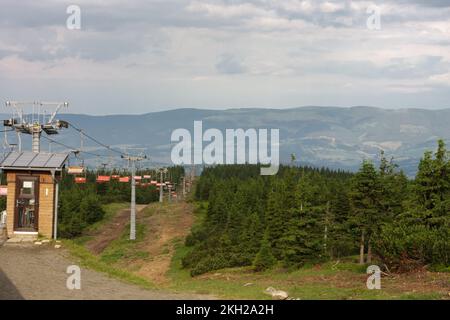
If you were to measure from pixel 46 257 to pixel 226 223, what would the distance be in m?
45.6

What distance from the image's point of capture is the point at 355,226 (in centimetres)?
4888

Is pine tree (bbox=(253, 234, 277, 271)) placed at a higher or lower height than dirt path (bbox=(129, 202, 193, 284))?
higher

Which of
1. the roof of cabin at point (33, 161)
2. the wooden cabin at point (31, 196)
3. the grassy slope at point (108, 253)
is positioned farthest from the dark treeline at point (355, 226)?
the roof of cabin at point (33, 161)

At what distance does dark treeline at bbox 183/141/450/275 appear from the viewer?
2616 centimetres

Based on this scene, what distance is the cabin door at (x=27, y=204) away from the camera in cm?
3180

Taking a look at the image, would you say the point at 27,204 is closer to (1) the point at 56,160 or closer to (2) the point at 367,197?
(1) the point at 56,160

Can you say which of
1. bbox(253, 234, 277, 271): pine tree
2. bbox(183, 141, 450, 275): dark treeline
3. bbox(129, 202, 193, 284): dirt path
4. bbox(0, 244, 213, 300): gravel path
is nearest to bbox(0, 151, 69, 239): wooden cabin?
bbox(0, 244, 213, 300): gravel path

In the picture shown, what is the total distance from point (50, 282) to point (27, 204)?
1130 centimetres

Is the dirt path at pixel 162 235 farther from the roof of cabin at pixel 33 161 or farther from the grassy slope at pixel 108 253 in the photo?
the roof of cabin at pixel 33 161

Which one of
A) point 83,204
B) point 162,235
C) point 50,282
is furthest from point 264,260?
point 83,204

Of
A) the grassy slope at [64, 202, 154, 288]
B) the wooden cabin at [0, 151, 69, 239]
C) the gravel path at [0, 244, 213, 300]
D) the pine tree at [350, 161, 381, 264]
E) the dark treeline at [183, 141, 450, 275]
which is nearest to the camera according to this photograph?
the gravel path at [0, 244, 213, 300]

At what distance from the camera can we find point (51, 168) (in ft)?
105

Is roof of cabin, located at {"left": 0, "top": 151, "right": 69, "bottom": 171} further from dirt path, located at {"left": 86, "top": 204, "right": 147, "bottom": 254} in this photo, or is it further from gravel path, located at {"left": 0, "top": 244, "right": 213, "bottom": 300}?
dirt path, located at {"left": 86, "top": 204, "right": 147, "bottom": 254}
